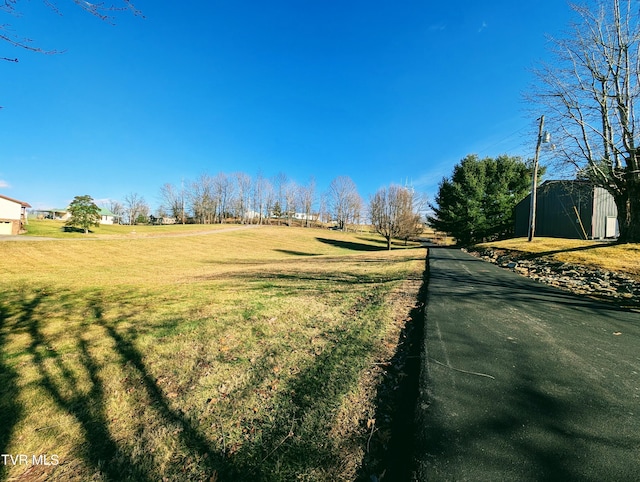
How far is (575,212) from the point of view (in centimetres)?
2192

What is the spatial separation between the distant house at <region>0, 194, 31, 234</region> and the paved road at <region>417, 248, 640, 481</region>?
4790 centimetres

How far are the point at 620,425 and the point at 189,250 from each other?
3035cm

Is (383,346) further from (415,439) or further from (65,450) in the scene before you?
(65,450)

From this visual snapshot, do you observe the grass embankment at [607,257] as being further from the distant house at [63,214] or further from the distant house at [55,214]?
the distant house at [55,214]

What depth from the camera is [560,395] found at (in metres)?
2.39

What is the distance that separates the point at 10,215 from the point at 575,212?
198ft

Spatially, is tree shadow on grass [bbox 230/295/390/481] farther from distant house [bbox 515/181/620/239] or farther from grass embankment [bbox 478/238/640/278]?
distant house [bbox 515/181/620/239]

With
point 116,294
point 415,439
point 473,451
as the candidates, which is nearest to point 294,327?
point 415,439

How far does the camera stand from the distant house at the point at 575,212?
2078cm

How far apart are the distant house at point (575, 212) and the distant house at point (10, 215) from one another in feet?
187

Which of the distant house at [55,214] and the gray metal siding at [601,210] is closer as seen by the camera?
the gray metal siding at [601,210]

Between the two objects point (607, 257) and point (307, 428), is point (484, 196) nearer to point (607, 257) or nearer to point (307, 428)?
point (607, 257)

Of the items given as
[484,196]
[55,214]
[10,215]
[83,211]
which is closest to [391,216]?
[484,196]

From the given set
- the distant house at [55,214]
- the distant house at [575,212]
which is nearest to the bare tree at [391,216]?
the distant house at [575,212]
